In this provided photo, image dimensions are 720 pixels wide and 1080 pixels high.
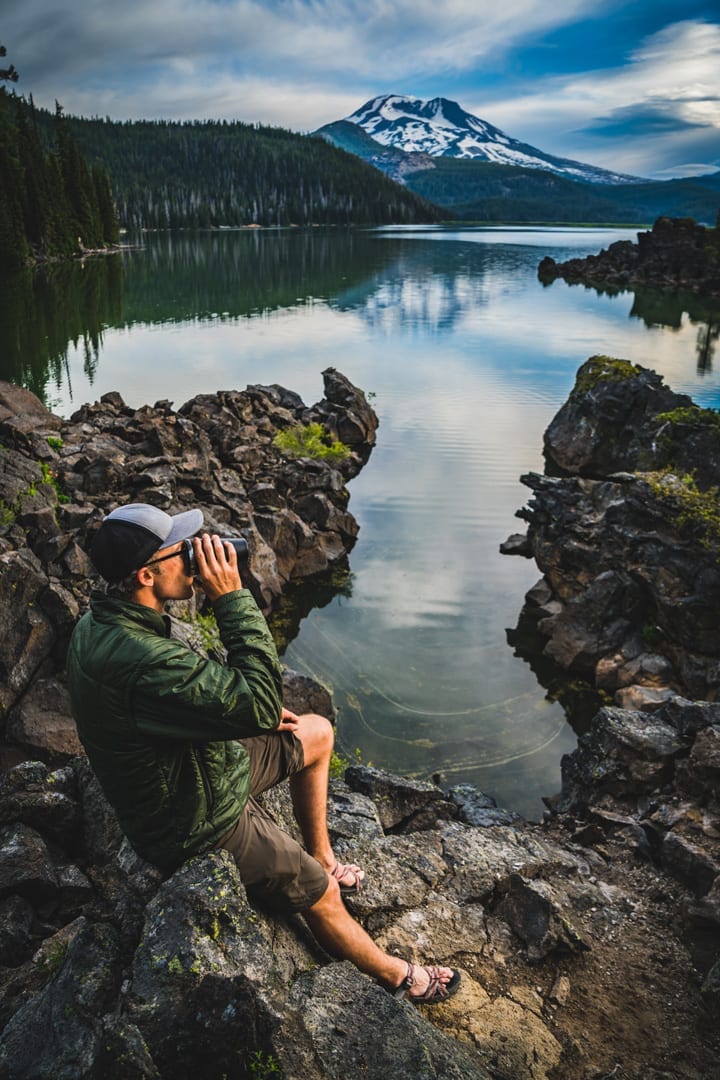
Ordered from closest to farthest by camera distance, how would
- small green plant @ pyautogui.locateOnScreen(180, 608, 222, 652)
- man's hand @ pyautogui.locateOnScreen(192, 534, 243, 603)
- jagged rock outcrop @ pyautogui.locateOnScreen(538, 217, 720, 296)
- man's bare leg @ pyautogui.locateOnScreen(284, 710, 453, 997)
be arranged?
man's hand @ pyautogui.locateOnScreen(192, 534, 243, 603), man's bare leg @ pyautogui.locateOnScreen(284, 710, 453, 997), small green plant @ pyautogui.locateOnScreen(180, 608, 222, 652), jagged rock outcrop @ pyautogui.locateOnScreen(538, 217, 720, 296)

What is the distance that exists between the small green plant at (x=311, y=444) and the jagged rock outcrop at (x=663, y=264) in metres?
74.3

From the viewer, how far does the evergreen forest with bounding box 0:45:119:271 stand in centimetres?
Result: 6869

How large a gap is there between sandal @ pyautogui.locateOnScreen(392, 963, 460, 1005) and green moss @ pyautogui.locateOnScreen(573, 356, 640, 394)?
2479 centimetres

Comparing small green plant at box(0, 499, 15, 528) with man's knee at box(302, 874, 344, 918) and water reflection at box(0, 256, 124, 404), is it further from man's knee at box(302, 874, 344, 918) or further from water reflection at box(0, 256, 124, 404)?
water reflection at box(0, 256, 124, 404)

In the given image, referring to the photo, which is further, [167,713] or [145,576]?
[145,576]

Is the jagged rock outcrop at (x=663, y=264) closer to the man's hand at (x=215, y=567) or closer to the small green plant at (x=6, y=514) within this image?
the small green plant at (x=6, y=514)

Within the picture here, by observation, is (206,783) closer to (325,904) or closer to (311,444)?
(325,904)

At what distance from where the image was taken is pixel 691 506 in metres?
13.9

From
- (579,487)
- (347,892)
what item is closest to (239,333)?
(579,487)

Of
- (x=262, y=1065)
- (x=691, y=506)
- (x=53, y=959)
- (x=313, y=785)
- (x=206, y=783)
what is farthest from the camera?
(x=691, y=506)

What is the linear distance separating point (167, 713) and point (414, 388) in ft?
114

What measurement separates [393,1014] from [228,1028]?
3.08ft

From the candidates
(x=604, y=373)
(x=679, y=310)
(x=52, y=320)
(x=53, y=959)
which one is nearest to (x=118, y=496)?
(x=53, y=959)

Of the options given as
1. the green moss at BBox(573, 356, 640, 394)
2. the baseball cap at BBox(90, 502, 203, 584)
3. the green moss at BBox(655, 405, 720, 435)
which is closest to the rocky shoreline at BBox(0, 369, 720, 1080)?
the baseball cap at BBox(90, 502, 203, 584)
